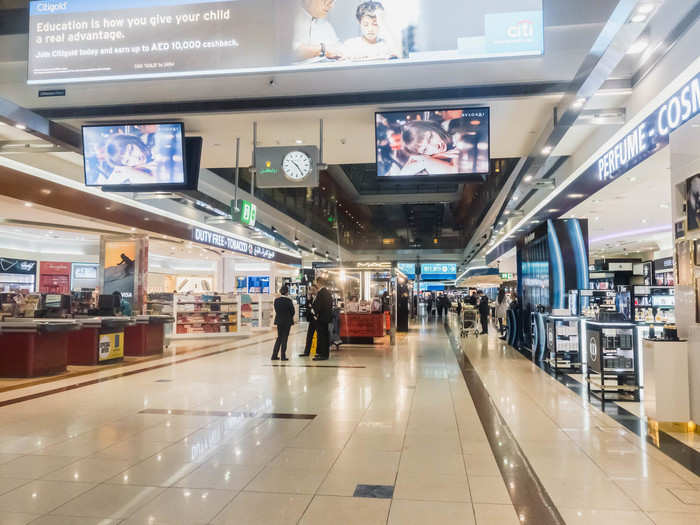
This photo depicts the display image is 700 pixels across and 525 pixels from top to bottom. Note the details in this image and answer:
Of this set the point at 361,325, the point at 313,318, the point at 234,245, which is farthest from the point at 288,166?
the point at 234,245

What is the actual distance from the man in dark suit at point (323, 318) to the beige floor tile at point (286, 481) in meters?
6.23

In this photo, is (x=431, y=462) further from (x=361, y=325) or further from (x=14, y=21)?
(x=361, y=325)

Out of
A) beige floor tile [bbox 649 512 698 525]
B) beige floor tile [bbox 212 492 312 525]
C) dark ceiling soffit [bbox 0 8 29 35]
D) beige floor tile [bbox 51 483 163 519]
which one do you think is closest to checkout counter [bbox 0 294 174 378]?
dark ceiling soffit [bbox 0 8 29 35]

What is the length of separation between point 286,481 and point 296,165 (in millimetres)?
3965

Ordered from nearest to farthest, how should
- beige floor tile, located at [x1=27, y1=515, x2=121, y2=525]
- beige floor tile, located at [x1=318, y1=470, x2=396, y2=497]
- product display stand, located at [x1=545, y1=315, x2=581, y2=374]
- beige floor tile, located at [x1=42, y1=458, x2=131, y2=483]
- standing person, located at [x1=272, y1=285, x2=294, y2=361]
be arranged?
beige floor tile, located at [x1=27, y1=515, x2=121, y2=525]
beige floor tile, located at [x1=318, y1=470, x2=396, y2=497]
beige floor tile, located at [x1=42, y1=458, x2=131, y2=483]
product display stand, located at [x1=545, y1=315, x2=581, y2=374]
standing person, located at [x1=272, y1=285, x2=294, y2=361]

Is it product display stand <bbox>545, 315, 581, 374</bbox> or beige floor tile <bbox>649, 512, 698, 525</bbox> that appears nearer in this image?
beige floor tile <bbox>649, 512, 698, 525</bbox>

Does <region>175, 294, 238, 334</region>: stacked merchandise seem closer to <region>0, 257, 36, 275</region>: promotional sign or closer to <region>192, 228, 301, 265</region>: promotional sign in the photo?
<region>192, 228, 301, 265</region>: promotional sign

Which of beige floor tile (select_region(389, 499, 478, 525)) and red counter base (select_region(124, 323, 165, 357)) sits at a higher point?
red counter base (select_region(124, 323, 165, 357))

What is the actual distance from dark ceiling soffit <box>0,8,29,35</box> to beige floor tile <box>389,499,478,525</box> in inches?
247

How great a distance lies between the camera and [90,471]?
3.49 metres

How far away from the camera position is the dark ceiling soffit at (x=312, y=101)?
216 inches

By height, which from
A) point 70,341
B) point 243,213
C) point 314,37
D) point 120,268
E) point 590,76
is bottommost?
point 70,341

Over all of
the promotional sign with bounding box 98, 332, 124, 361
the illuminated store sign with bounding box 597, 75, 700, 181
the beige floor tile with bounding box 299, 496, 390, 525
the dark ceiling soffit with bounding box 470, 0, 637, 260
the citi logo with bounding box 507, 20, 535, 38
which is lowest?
the beige floor tile with bounding box 299, 496, 390, 525

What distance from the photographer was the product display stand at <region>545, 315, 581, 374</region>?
845 cm
